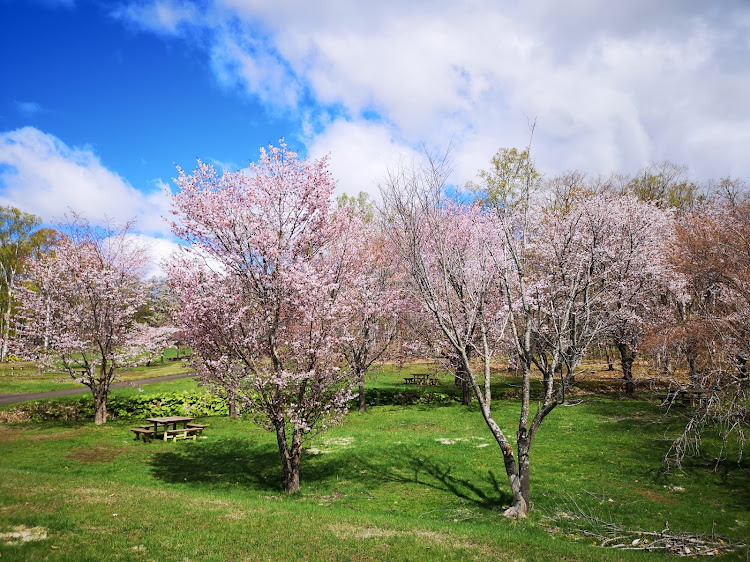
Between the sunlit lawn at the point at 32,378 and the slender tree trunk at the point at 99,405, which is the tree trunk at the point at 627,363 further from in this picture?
the slender tree trunk at the point at 99,405

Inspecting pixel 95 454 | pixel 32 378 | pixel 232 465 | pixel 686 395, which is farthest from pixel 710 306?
pixel 32 378

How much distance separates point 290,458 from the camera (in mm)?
11281

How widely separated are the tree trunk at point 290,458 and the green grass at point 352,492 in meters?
0.47

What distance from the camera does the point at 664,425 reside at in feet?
54.7

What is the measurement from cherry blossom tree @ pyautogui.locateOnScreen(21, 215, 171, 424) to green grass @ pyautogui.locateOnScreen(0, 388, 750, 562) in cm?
279

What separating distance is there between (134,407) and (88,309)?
19.6 ft

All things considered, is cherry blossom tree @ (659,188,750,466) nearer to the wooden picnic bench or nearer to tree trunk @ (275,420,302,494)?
the wooden picnic bench

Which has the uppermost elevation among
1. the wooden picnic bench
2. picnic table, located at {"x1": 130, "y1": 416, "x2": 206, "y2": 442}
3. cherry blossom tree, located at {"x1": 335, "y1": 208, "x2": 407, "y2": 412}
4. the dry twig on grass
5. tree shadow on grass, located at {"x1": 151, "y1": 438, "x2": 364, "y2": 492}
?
cherry blossom tree, located at {"x1": 335, "y1": 208, "x2": 407, "y2": 412}

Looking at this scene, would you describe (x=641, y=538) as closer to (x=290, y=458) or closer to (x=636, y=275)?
(x=290, y=458)

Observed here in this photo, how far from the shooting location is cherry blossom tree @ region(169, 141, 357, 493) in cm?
1054

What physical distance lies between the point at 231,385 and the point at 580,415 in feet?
52.9

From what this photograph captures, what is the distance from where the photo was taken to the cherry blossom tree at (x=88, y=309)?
18.5 meters

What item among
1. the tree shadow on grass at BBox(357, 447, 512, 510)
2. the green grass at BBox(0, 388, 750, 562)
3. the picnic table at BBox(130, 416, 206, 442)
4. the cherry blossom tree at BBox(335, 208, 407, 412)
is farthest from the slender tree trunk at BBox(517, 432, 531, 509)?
the picnic table at BBox(130, 416, 206, 442)

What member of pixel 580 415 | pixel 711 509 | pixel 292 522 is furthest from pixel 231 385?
pixel 580 415
